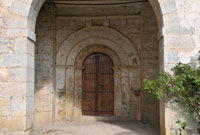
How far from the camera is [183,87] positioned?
166 inches

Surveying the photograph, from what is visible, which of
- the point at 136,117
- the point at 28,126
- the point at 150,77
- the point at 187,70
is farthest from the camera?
the point at 136,117

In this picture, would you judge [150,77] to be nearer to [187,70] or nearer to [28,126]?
[187,70]

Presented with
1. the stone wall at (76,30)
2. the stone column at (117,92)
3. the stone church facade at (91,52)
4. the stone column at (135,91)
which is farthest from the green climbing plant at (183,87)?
the stone column at (117,92)

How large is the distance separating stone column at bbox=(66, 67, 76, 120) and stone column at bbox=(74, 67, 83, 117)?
→ 125 millimetres

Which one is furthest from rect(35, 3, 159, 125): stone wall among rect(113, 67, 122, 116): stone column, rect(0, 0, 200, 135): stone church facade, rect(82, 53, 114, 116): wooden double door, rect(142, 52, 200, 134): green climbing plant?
rect(142, 52, 200, 134): green climbing plant

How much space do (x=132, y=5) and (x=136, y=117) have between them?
12.0 feet

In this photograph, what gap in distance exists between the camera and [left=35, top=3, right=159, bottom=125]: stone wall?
7.12 meters

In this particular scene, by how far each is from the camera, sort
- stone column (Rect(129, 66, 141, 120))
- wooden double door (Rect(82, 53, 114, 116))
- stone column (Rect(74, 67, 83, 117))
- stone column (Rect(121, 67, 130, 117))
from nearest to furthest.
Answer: stone column (Rect(129, 66, 141, 120))
stone column (Rect(121, 67, 130, 117))
stone column (Rect(74, 67, 83, 117))
wooden double door (Rect(82, 53, 114, 116))

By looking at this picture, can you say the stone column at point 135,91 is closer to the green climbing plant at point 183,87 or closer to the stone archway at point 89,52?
the stone archway at point 89,52

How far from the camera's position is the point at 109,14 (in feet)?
26.0

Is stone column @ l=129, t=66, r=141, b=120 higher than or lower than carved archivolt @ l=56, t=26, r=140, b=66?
lower

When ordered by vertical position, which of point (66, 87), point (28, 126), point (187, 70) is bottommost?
point (28, 126)

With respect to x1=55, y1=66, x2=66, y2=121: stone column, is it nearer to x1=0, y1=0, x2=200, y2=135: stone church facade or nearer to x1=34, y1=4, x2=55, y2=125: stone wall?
x1=0, y1=0, x2=200, y2=135: stone church facade

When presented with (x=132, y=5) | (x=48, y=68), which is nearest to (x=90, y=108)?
(x=48, y=68)
